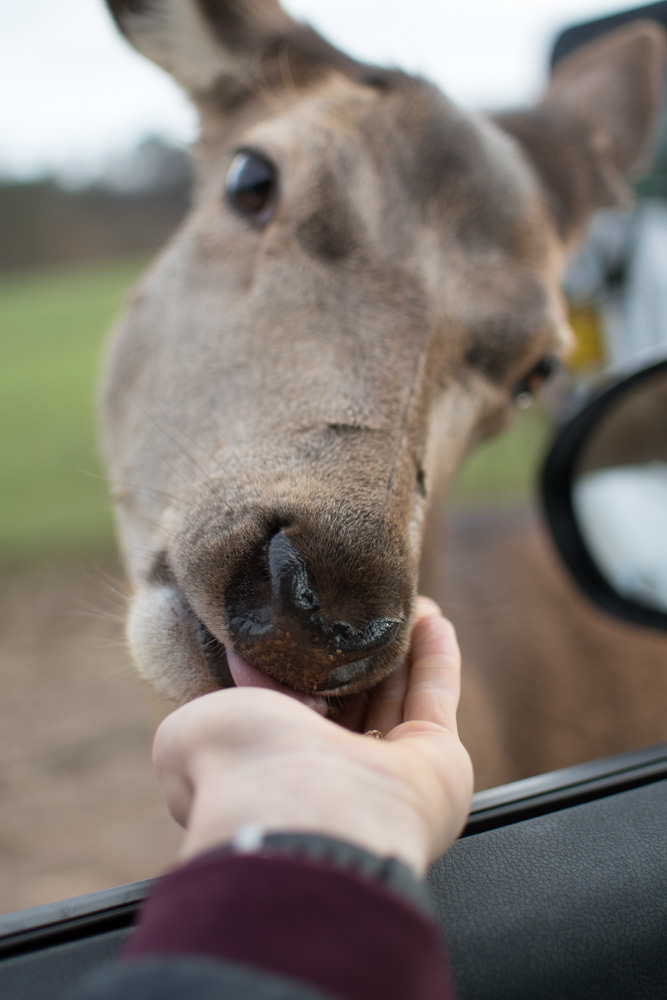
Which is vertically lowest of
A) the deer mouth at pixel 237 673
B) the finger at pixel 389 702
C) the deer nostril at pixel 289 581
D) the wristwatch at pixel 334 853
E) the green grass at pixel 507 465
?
the green grass at pixel 507 465

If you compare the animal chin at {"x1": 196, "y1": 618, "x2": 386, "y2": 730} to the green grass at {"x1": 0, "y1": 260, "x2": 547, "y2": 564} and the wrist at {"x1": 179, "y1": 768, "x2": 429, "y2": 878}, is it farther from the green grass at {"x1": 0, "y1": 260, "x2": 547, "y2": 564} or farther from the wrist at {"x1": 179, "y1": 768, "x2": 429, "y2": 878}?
the green grass at {"x1": 0, "y1": 260, "x2": 547, "y2": 564}

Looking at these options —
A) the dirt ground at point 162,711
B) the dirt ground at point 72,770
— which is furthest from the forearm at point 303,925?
the dirt ground at point 72,770

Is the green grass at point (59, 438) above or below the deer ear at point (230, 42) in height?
below

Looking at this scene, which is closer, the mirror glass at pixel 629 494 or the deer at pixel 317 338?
the deer at pixel 317 338

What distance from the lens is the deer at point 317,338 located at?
1308 mm

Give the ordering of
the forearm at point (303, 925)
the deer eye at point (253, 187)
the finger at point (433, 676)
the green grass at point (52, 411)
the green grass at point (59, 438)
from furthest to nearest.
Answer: the green grass at point (52, 411), the green grass at point (59, 438), the deer eye at point (253, 187), the finger at point (433, 676), the forearm at point (303, 925)

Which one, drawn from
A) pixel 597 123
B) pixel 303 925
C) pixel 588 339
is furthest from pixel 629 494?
pixel 303 925

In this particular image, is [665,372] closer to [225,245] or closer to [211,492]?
[225,245]

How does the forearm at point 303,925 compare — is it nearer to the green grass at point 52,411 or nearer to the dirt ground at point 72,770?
the dirt ground at point 72,770

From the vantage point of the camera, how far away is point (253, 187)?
7.44 ft

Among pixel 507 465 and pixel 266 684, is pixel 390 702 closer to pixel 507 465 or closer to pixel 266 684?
pixel 266 684

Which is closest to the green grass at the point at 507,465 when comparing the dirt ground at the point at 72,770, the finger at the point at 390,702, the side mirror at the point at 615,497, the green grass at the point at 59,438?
the green grass at the point at 59,438

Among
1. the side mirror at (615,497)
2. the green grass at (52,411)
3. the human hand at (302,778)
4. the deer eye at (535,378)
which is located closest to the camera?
the human hand at (302,778)

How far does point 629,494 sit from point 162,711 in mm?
2002
